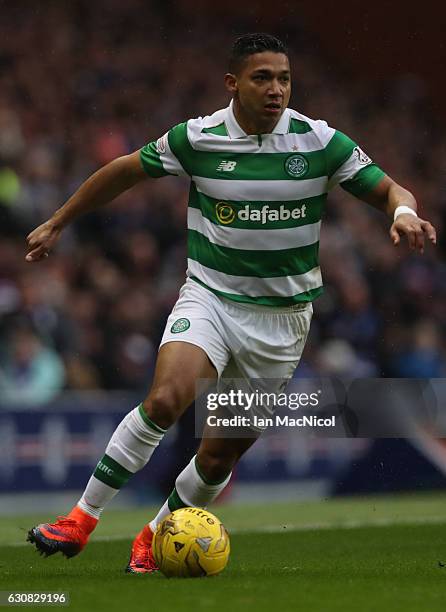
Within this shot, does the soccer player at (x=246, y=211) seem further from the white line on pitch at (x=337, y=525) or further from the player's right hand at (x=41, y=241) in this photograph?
the white line on pitch at (x=337, y=525)

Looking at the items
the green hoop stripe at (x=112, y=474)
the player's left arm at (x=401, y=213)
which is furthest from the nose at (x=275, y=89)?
the green hoop stripe at (x=112, y=474)

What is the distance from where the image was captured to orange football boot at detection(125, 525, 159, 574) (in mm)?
6637

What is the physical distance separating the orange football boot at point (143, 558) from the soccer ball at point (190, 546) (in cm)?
49

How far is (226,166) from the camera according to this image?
6746 mm

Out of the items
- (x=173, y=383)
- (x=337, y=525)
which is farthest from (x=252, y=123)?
(x=337, y=525)

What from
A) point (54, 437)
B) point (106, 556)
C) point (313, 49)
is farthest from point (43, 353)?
point (313, 49)

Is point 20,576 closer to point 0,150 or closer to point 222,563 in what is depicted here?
point 222,563

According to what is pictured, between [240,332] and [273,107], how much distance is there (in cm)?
105

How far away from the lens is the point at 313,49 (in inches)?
782

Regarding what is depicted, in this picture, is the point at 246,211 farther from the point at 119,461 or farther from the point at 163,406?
the point at 119,461

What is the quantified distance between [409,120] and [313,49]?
166 cm

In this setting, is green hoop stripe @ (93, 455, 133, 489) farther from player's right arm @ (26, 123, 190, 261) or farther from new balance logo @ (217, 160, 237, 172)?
new balance logo @ (217, 160, 237, 172)

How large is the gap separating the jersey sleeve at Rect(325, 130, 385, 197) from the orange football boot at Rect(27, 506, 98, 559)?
78.1 inches

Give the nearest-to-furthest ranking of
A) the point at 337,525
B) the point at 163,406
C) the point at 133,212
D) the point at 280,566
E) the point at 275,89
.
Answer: the point at 163,406
the point at 275,89
the point at 280,566
the point at 337,525
the point at 133,212
